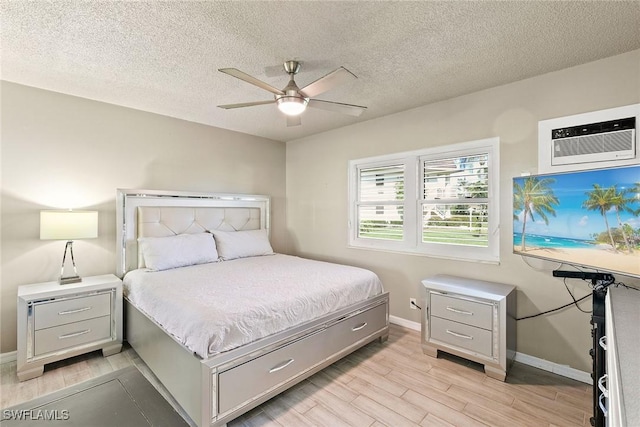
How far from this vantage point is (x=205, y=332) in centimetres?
173

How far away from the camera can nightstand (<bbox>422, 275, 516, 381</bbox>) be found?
232 centimetres

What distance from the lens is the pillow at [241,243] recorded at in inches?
144

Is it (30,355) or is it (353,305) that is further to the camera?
(353,305)

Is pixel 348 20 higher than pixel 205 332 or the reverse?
higher

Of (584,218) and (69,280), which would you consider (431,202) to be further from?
(69,280)

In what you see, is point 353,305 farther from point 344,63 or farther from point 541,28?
point 541,28

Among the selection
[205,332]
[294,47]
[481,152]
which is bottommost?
[205,332]

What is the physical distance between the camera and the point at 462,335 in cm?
251

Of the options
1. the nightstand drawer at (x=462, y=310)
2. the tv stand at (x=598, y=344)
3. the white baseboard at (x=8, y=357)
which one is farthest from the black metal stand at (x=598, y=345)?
the white baseboard at (x=8, y=357)

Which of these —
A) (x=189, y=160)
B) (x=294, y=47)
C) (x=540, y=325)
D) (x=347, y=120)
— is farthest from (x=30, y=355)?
(x=540, y=325)

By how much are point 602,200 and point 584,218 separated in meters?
0.15

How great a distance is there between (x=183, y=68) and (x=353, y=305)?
97.7 inches

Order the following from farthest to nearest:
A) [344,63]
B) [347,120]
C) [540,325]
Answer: [347,120], [540,325], [344,63]

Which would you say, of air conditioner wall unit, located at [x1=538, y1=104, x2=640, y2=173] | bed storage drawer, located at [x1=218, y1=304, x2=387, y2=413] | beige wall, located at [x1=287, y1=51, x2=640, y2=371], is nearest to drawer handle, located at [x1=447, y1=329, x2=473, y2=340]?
beige wall, located at [x1=287, y1=51, x2=640, y2=371]
